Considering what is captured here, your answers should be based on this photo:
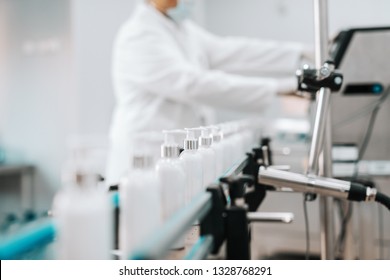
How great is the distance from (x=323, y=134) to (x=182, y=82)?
0.63 meters

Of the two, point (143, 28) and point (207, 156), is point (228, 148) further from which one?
point (143, 28)

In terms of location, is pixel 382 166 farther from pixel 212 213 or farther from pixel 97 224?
pixel 97 224

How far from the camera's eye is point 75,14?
189 cm

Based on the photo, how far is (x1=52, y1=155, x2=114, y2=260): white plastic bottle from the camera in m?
0.32

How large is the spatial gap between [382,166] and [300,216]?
54 centimetres

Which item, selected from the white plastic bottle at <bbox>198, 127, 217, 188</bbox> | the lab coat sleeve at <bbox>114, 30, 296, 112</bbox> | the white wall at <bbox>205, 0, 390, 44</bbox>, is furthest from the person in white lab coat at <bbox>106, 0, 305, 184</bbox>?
the white wall at <bbox>205, 0, 390, 44</bbox>

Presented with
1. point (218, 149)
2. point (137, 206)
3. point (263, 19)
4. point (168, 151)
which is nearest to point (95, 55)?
point (263, 19)

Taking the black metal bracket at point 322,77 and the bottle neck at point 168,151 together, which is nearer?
the bottle neck at point 168,151

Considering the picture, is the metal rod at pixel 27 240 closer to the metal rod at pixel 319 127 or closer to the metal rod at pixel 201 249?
the metal rod at pixel 201 249

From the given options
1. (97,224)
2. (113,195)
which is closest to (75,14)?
(113,195)

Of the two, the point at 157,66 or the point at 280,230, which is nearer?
the point at 157,66

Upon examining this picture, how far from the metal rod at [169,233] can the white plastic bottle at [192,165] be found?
2.7 inches

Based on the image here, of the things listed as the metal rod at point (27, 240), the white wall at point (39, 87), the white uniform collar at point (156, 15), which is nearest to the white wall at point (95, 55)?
the white uniform collar at point (156, 15)

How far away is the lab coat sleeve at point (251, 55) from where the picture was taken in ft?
5.97
